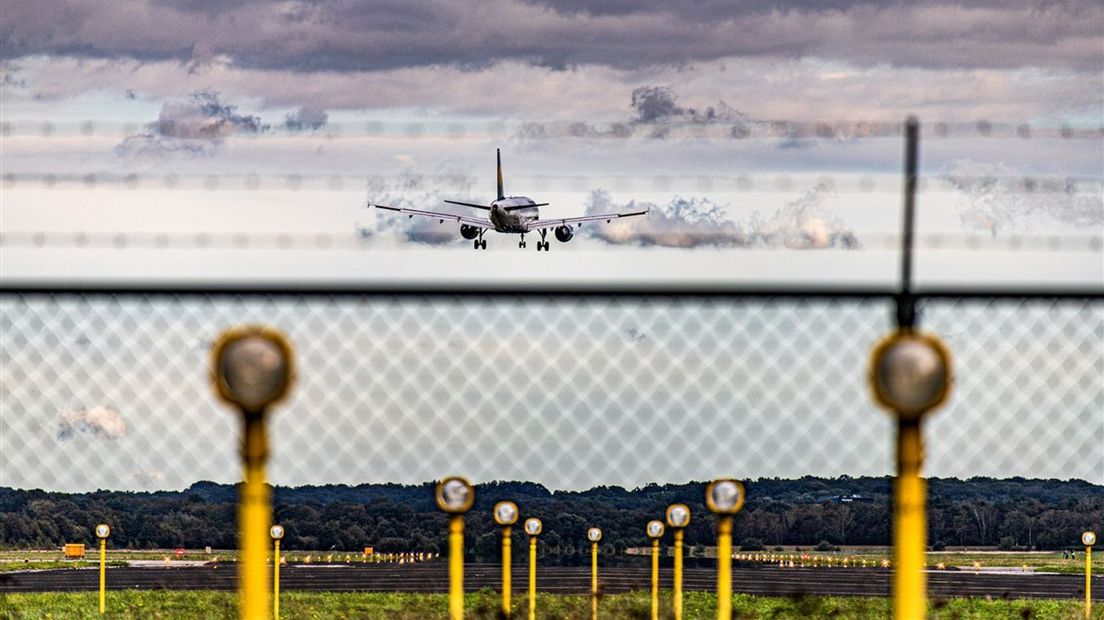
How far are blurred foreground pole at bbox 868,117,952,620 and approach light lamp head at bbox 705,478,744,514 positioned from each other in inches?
86.4

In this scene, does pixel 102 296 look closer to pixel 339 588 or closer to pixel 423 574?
pixel 339 588

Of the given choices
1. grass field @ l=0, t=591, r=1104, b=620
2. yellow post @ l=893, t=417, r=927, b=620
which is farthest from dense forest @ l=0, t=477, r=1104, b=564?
grass field @ l=0, t=591, r=1104, b=620

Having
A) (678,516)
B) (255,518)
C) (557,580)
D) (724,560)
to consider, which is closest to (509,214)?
(557,580)

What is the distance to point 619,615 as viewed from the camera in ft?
55.5

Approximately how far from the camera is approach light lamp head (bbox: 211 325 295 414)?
5.03m

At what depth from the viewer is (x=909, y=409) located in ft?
16.4

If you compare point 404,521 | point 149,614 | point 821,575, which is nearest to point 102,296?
point 404,521

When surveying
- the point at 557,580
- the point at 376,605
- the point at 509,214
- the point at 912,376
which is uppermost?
the point at 509,214

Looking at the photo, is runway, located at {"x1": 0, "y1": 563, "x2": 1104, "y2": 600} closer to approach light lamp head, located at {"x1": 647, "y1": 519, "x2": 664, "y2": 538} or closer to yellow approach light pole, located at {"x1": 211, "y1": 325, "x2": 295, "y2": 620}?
approach light lamp head, located at {"x1": 647, "y1": 519, "x2": 664, "y2": 538}

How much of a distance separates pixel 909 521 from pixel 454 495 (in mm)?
2967

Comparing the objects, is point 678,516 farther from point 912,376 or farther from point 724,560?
point 912,376

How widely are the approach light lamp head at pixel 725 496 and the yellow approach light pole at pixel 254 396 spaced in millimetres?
2782

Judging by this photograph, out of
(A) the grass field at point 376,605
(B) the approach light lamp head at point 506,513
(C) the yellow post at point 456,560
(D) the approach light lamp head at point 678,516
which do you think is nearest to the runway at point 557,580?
(A) the grass field at point 376,605

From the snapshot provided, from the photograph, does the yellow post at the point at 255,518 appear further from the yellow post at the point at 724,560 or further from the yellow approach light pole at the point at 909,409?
the yellow post at the point at 724,560
